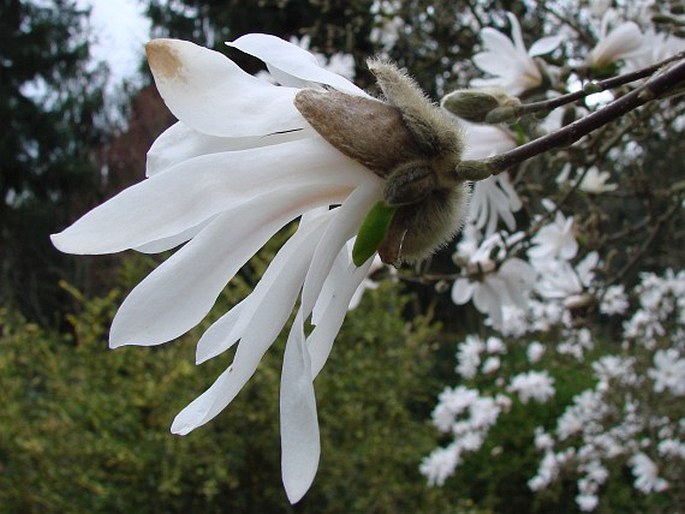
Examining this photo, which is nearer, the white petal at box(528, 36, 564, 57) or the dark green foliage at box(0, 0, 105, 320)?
the white petal at box(528, 36, 564, 57)

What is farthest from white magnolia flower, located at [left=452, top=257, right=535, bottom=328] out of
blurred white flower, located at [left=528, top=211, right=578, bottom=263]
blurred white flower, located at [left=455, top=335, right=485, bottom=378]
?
blurred white flower, located at [left=455, top=335, right=485, bottom=378]

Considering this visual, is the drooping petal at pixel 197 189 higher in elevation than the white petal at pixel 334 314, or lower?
higher

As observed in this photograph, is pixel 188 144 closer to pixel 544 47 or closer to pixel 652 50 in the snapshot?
pixel 544 47

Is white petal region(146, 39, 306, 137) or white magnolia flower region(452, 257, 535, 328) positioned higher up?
white petal region(146, 39, 306, 137)

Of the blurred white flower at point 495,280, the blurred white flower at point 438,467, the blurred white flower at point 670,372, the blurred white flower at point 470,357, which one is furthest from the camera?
the blurred white flower at point 470,357

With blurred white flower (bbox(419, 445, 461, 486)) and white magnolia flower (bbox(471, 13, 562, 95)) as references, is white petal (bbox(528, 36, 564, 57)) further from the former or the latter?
blurred white flower (bbox(419, 445, 461, 486))

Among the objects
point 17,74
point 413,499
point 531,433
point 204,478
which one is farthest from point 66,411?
point 17,74

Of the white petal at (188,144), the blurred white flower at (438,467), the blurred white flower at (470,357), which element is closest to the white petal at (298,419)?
the white petal at (188,144)

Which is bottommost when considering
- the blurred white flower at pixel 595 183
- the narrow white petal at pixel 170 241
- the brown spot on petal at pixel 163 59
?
the blurred white flower at pixel 595 183

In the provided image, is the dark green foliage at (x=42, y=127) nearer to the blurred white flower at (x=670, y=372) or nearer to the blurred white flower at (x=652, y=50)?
the blurred white flower at (x=670, y=372)
